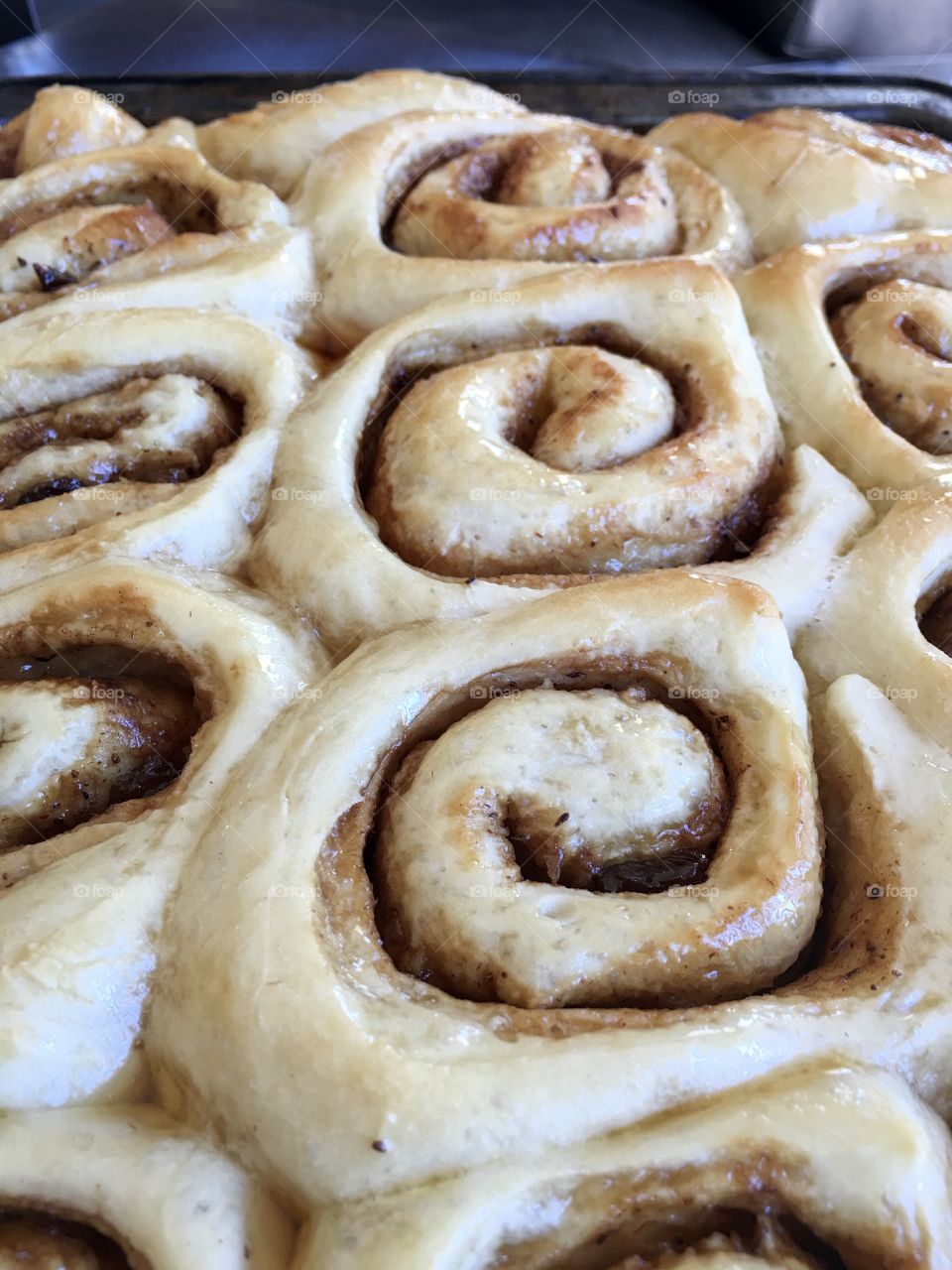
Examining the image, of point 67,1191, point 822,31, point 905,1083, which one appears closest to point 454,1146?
point 67,1191

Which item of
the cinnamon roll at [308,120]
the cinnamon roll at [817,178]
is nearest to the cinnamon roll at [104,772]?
the cinnamon roll at [308,120]

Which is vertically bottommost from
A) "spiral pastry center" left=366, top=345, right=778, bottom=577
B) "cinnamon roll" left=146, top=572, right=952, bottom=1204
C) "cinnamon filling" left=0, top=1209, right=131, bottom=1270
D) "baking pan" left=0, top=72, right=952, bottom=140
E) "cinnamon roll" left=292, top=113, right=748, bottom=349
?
"cinnamon filling" left=0, top=1209, right=131, bottom=1270

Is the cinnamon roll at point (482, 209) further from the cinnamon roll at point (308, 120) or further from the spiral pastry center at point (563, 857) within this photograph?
the spiral pastry center at point (563, 857)

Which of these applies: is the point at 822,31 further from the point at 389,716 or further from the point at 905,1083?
the point at 905,1083

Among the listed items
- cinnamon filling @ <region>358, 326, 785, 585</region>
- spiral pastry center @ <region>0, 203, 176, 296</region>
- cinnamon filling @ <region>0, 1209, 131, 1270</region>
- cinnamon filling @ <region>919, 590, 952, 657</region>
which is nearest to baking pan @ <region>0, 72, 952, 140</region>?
spiral pastry center @ <region>0, 203, 176, 296</region>

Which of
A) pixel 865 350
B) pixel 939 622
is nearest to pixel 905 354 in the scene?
pixel 865 350

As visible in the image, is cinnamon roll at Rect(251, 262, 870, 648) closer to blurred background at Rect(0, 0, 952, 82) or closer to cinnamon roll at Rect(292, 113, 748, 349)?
cinnamon roll at Rect(292, 113, 748, 349)
